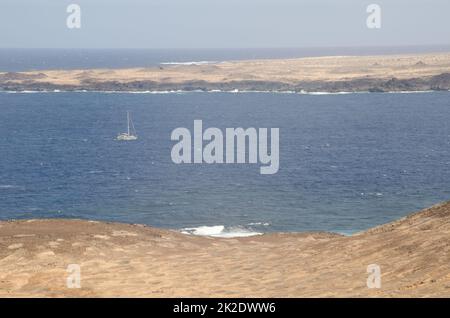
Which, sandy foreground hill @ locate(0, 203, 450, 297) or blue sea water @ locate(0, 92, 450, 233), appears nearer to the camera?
sandy foreground hill @ locate(0, 203, 450, 297)

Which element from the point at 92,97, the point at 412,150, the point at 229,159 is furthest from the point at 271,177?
the point at 92,97

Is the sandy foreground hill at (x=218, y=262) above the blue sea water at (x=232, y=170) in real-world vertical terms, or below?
above

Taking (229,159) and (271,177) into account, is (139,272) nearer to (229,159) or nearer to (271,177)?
(271,177)

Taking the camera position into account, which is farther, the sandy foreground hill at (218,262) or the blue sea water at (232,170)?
the blue sea water at (232,170)

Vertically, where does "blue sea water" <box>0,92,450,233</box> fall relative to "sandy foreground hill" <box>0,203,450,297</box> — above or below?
below

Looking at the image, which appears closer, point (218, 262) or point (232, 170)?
point (218, 262)
